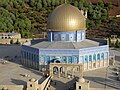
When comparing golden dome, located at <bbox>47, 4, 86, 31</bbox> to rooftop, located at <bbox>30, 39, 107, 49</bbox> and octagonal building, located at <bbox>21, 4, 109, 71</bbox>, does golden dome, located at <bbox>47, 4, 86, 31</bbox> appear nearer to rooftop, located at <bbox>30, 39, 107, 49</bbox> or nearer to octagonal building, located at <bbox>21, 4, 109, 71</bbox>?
octagonal building, located at <bbox>21, 4, 109, 71</bbox>

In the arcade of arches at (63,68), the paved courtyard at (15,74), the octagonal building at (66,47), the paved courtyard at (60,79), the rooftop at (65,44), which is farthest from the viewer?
the rooftop at (65,44)

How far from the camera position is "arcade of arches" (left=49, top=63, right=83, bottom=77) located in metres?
29.6

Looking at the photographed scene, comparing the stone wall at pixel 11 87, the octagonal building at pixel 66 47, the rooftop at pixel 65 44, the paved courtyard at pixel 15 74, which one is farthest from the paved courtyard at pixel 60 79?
the rooftop at pixel 65 44

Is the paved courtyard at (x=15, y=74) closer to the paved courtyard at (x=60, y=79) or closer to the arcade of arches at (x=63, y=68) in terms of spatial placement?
the paved courtyard at (x=60, y=79)

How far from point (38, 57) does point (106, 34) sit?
3097 cm

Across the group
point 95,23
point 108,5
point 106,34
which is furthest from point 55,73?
point 108,5

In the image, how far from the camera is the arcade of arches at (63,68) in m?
29.6

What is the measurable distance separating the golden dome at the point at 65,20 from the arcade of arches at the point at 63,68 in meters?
4.56

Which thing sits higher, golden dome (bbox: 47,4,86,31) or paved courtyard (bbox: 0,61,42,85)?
golden dome (bbox: 47,4,86,31)

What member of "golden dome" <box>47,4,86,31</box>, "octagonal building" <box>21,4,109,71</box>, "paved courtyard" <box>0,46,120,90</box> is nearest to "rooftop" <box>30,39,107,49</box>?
"octagonal building" <box>21,4,109,71</box>

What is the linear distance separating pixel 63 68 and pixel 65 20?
5.28m

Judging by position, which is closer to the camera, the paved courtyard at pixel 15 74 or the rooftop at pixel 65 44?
the paved courtyard at pixel 15 74

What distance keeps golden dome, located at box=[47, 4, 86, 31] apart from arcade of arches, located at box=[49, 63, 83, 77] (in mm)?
4561

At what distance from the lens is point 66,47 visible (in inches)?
1257
